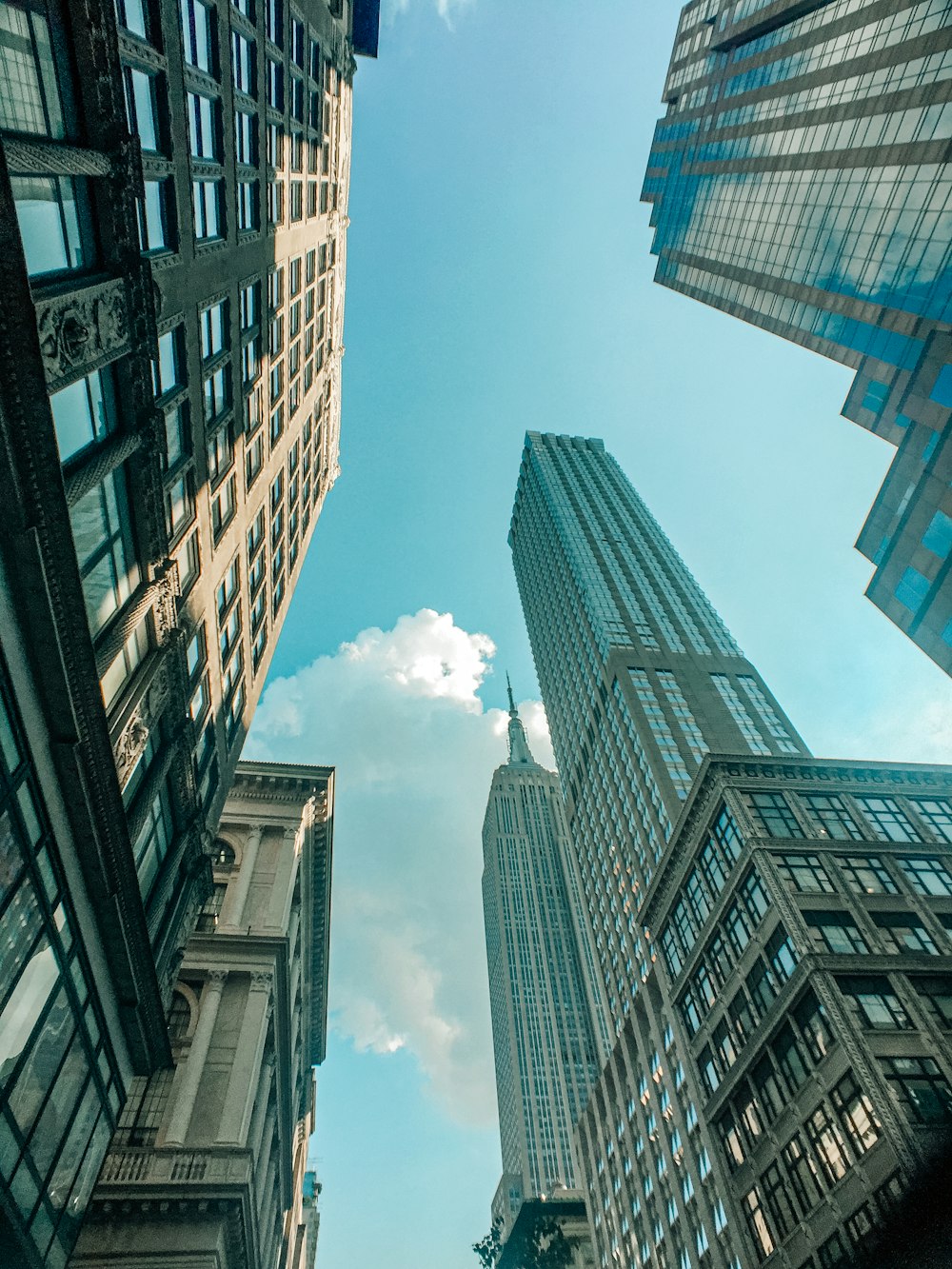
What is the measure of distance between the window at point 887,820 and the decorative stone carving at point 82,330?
54.6 m

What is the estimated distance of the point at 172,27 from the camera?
19406 mm

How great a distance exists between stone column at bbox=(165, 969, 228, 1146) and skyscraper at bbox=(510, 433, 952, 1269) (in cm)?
2935

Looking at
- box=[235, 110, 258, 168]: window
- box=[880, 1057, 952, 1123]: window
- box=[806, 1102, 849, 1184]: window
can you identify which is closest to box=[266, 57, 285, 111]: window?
box=[235, 110, 258, 168]: window

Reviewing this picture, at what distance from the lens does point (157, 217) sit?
2002 cm

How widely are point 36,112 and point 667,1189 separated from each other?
238 ft

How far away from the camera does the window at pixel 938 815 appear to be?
5297 cm

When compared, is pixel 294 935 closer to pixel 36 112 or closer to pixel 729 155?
Answer: pixel 36 112

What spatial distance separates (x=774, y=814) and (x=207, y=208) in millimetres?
49840

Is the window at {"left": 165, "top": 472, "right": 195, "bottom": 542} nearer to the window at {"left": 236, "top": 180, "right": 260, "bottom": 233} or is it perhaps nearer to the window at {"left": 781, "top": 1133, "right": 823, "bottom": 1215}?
the window at {"left": 236, "top": 180, "right": 260, "bottom": 233}

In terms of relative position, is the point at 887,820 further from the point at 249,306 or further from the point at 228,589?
the point at 249,306

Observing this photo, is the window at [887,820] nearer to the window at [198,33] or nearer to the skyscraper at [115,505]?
the skyscraper at [115,505]

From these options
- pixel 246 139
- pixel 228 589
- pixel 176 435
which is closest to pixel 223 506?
pixel 228 589

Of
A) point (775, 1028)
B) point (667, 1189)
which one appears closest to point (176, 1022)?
point (775, 1028)

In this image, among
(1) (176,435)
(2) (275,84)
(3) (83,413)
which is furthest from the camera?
(2) (275,84)
